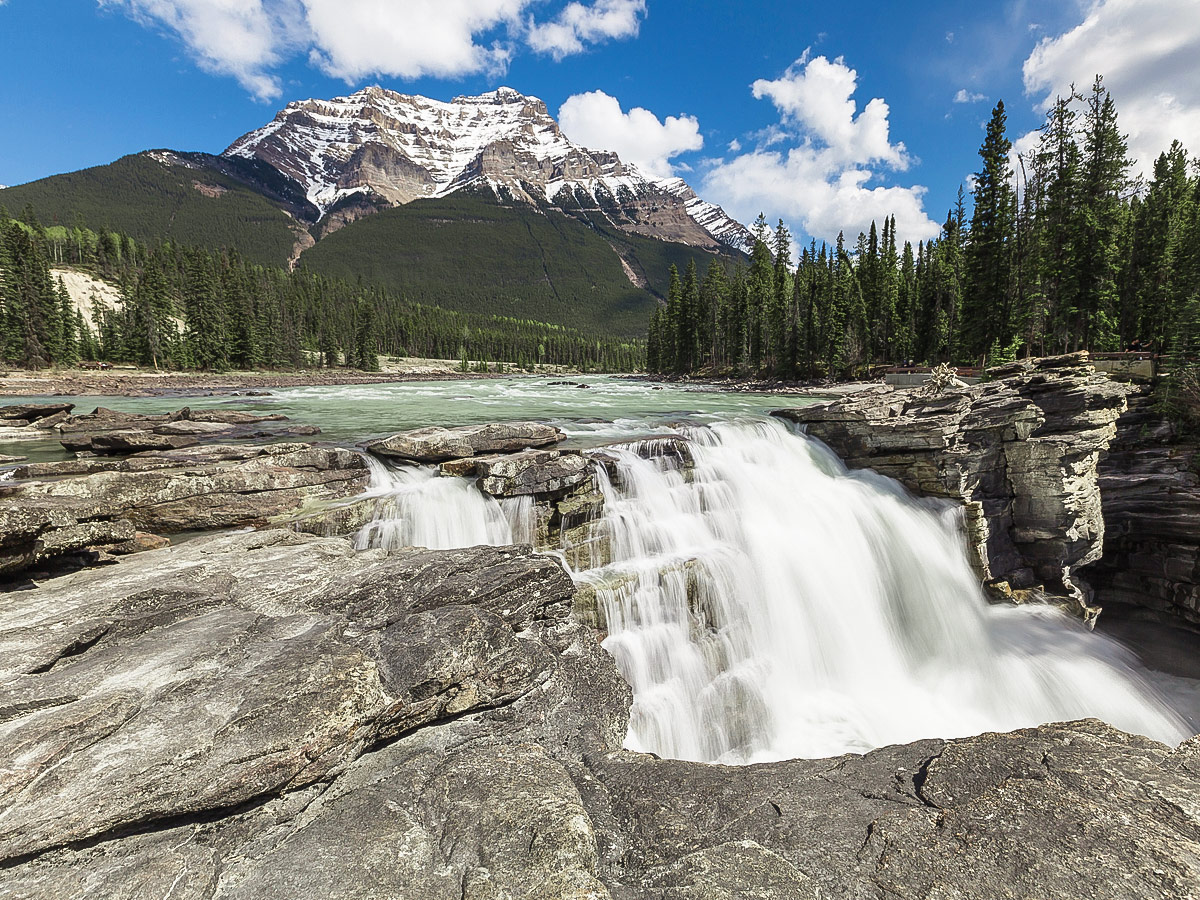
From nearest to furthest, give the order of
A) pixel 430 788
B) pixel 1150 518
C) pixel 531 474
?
1. pixel 430 788
2. pixel 531 474
3. pixel 1150 518

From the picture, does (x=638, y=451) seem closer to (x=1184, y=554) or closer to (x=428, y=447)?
(x=428, y=447)

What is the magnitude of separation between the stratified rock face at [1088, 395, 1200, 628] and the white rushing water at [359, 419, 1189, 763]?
235 inches

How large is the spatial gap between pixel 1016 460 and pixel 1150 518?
6192 millimetres

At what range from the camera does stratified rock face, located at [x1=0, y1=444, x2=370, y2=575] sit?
641 cm

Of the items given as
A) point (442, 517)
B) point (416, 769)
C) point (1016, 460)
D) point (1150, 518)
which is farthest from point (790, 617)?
point (1150, 518)

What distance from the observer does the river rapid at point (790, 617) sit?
9.57 meters

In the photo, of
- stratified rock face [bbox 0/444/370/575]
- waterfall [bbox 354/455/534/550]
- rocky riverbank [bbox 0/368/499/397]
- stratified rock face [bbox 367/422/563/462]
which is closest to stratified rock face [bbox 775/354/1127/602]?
stratified rock face [bbox 367/422/563/462]

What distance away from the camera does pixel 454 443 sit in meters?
12.6

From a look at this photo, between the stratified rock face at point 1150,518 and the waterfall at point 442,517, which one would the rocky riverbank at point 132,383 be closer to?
the waterfall at point 442,517

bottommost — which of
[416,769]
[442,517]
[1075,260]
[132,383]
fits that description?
[416,769]

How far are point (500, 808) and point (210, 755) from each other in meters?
2.43

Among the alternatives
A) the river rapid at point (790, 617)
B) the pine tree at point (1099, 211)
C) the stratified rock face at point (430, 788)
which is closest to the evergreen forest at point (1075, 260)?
the pine tree at point (1099, 211)

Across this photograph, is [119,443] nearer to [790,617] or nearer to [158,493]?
[158,493]

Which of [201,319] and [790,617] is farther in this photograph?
→ [201,319]
